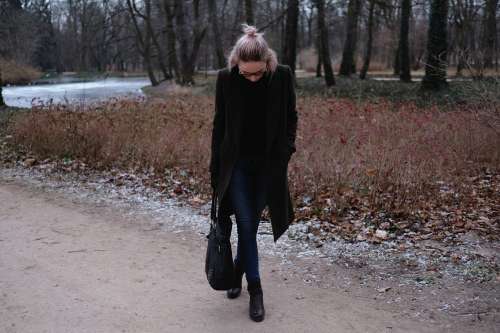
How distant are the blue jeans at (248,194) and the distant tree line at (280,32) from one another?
198 inches

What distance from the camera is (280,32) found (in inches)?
1797

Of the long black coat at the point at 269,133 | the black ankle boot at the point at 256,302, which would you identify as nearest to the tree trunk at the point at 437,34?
the long black coat at the point at 269,133

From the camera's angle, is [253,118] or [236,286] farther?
[236,286]

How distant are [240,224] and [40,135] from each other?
711cm

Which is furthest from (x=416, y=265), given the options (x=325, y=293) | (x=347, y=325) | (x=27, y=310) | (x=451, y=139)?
(x=451, y=139)

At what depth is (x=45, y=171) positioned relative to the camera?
8.78m

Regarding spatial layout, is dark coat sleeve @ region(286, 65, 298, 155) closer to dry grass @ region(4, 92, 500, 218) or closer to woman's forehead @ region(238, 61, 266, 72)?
woman's forehead @ region(238, 61, 266, 72)

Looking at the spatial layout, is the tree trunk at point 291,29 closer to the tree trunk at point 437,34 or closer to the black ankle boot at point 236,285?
the tree trunk at point 437,34

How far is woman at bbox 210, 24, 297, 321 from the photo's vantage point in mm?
3434

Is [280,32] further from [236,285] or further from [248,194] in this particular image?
[248,194]

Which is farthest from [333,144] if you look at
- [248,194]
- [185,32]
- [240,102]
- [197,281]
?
[185,32]

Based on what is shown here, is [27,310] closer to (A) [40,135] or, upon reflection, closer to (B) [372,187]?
(B) [372,187]

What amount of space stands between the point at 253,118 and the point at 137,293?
172 centimetres

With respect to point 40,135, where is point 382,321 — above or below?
below
